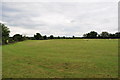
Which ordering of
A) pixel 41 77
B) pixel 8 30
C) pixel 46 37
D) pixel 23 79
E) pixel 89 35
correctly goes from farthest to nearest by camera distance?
pixel 89 35, pixel 46 37, pixel 8 30, pixel 41 77, pixel 23 79

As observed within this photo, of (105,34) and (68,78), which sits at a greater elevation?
(105,34)

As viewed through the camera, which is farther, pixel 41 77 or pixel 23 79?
pixel 41 77

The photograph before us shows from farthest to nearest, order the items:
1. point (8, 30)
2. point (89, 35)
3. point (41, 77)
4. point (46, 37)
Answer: point (89, 35)
point (46, 37)
point (8, 30)
point (41, 77)

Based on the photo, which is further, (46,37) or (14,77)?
(46,37)

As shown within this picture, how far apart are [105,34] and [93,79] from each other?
105350 millimetres

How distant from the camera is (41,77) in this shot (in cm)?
625

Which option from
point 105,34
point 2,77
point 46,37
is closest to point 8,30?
point 46,37

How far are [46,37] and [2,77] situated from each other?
3601 inches

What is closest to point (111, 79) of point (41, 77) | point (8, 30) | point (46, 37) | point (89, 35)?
point (41, 77)

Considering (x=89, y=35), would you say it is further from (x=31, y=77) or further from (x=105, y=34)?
(x=31, y=77)

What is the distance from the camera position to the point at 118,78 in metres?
6.12

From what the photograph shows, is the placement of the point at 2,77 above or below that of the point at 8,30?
below

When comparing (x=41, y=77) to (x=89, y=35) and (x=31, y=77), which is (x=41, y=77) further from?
(x=89, y=35)

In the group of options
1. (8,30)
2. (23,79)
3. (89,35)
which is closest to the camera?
(23,79)
